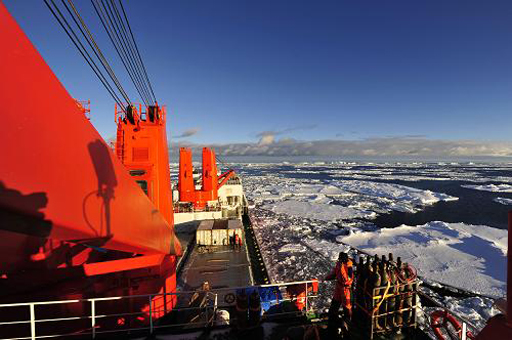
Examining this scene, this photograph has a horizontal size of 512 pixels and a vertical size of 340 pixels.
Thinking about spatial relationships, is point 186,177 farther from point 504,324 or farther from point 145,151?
point 504,324

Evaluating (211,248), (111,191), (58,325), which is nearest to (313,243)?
(211,248)

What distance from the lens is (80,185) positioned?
5.92 ft

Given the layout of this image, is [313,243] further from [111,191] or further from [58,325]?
[111,191]

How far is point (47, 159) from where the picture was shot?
1.59 meters

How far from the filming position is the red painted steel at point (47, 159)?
138 centimetres

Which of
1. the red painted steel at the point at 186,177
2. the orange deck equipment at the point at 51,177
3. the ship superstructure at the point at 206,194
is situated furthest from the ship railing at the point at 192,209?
the orange deck equipment at the point at 51,177

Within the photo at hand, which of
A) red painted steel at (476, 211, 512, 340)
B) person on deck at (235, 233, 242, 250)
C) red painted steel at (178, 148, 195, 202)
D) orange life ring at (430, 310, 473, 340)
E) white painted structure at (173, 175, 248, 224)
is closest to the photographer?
red painted steel at (476, 211, 512, 340)

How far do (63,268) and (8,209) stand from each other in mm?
3811

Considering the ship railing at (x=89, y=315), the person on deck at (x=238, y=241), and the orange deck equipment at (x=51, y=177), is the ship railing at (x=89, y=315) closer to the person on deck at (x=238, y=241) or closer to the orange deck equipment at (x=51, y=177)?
the orange deck equipment at (x=51, y=177)

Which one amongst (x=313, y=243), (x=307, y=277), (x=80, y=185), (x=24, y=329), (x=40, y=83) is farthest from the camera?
(x=313, y=243)

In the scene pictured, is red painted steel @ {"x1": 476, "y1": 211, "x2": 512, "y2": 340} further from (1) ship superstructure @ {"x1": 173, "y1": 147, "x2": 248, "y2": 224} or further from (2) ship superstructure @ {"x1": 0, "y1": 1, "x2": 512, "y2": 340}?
(1) ship superstructure @ {"x1": 173, "y1": 147, "x2": 248, "y2": 224}

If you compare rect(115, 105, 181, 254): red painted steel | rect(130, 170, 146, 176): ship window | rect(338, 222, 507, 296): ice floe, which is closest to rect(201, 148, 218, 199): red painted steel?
rect(115, 105, 181, 254): red painted steel

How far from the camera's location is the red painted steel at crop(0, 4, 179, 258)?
1378mm

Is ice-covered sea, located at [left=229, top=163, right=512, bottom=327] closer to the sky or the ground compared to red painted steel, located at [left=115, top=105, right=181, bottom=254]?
closer to the ground
